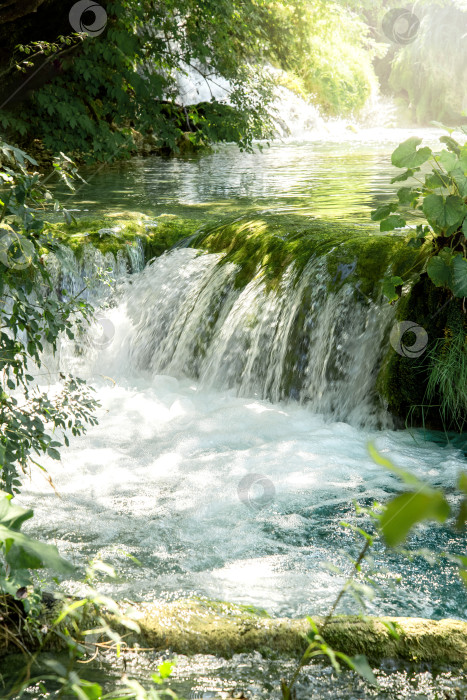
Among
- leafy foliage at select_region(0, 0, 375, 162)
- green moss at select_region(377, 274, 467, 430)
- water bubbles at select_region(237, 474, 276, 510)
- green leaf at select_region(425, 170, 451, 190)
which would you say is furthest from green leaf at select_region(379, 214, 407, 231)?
leafy foliage at select_region(0, 0, 375, 162)

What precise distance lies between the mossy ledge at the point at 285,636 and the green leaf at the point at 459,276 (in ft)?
7.73

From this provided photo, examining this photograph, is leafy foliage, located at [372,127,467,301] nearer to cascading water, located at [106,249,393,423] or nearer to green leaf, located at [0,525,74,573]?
cascading water, located at [106,249,393,423]

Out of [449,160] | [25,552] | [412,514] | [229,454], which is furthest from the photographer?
[229,454]

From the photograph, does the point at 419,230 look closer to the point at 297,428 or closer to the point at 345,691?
the point at 297,428

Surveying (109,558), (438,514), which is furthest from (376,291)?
(438,514)

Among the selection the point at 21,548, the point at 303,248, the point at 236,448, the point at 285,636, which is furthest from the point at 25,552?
the point at 303,248

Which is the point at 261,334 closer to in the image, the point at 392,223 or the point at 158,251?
the point at 392,223

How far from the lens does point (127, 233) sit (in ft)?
23.9

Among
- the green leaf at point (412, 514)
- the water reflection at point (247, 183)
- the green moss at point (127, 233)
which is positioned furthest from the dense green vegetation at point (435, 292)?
the green leaf at point (412, 514)

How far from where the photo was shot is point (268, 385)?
5.43 meters

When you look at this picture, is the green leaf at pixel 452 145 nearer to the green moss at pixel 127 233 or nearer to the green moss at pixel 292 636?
the green moss at pixel 292 636

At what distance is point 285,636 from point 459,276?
2.69 metres

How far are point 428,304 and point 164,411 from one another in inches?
85.7

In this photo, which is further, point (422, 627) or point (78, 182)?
point (78, 182)
